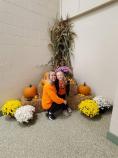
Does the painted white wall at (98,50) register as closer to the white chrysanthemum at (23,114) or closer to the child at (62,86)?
the child at (62,86)

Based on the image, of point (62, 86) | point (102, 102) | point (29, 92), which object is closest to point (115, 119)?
point (102, 102)

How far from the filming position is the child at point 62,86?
1846 mm

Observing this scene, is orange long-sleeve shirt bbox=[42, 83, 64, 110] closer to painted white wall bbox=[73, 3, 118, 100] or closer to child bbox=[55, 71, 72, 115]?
child bbox=[55, 71, 72, 115]

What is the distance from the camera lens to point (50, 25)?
2385 mm

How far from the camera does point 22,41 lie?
6.83 ft

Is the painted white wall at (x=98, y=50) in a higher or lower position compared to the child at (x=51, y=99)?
higher

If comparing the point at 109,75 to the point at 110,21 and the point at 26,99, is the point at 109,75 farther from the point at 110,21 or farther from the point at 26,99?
the point at 26,99

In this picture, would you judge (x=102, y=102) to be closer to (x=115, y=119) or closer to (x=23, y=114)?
(x=115, y=119)

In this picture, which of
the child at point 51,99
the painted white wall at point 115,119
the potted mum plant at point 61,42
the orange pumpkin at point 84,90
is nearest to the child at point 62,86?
the child at point 51,99

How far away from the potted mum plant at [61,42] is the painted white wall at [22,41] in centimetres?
10

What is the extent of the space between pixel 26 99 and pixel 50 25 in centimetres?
129

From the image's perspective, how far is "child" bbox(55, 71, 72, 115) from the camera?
1.85 meters

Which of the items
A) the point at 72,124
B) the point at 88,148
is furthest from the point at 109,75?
the point at 88,148

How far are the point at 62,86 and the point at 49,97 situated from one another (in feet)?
0.75
